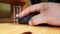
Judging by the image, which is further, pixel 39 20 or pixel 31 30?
pixel 39 20

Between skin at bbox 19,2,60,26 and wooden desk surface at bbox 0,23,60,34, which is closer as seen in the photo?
wooden desk surface at bbox 0,23,60,34

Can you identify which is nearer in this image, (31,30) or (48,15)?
(31,30)

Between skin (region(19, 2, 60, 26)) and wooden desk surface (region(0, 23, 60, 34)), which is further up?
skin (region(19, 2, 60, 26))

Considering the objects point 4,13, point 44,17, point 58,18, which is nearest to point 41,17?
point 44,17

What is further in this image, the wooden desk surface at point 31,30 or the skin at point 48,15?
the skin at point 48,15

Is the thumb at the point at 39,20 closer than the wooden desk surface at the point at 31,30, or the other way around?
the wooden desk surface at the point at 31,30

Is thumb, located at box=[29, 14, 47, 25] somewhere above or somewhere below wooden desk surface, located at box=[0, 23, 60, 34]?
above

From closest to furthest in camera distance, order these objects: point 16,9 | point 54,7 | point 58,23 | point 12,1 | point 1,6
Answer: point 58,23, point 54,7, point 12,1, point 16,9, point 1,6

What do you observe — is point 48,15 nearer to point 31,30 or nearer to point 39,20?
point 39,20

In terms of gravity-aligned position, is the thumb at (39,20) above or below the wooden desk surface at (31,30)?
above

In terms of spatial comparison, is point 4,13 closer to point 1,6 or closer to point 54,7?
point 1,6

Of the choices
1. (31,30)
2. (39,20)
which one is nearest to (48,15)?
(39,20)
